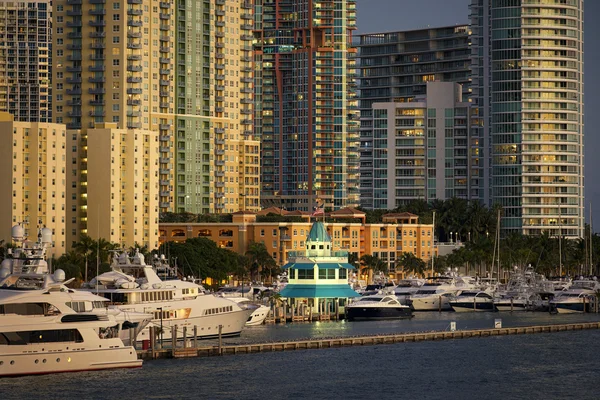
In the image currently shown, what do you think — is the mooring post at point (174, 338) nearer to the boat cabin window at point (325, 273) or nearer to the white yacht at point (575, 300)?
the boat cabin window at point (325, 273)

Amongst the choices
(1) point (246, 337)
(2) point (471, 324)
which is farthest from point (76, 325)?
(2) point (471, 324)

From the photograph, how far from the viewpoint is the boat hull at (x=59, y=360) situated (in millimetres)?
94375

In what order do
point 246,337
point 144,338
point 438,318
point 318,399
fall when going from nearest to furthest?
1. point 318,399
2. point 144,338
3. point 246,337
4. point 438,318

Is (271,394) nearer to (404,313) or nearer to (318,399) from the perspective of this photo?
(318,399)

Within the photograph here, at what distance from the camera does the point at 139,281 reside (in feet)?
391

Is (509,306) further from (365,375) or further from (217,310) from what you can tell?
(365,375)

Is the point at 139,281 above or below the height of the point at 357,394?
above

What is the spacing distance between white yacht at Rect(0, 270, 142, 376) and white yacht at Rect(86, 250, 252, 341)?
14541 mm

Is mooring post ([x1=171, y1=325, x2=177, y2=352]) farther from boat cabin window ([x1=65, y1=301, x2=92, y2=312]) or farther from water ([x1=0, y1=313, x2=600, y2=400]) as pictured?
boat cabin window ([x1=65, y1=301, x2=92, y2=312])

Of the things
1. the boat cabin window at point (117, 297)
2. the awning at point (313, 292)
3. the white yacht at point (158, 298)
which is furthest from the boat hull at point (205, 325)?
the awning at point (313, 292)

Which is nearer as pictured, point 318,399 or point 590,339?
point 318,399

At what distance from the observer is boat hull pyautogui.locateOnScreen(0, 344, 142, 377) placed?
94.4m

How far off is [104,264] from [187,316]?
6454cm

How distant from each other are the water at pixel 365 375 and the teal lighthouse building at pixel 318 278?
2647cm
